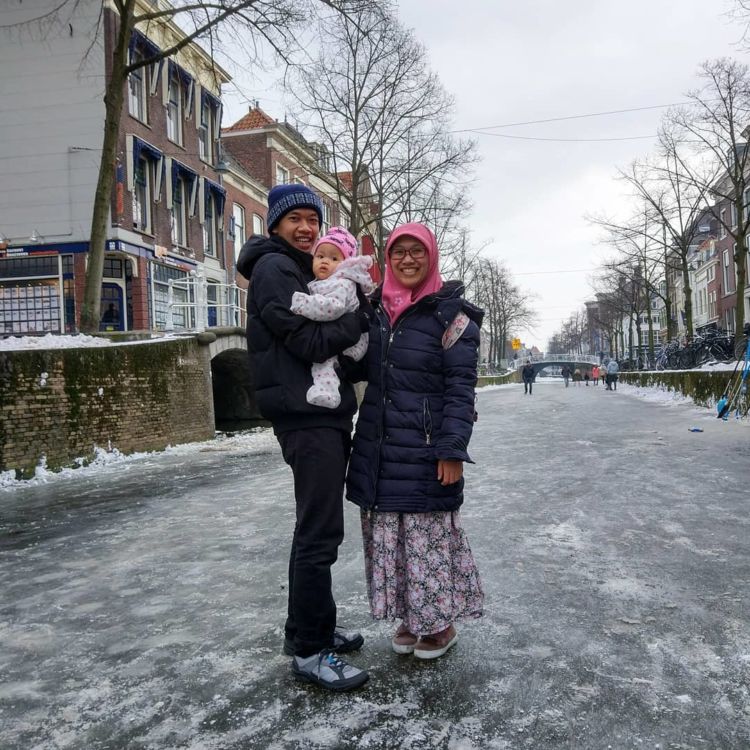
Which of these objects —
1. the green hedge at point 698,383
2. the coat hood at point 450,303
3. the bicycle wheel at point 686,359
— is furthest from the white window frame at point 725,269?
the coat hood at point 450,303

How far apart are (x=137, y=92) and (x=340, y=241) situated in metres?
21.3

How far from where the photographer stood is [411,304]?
286 cm

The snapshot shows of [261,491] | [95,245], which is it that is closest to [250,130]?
[95,245]

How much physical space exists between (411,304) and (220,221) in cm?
2536

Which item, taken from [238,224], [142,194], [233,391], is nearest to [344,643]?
[233,391]

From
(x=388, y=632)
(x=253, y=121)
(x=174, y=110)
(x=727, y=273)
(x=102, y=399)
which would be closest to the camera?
(x=388, y=632)

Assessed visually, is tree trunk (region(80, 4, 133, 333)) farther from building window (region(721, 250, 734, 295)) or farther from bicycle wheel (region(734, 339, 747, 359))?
building window (region(721, 250, 734, 295))

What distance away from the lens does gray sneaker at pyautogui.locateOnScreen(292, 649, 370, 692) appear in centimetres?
260

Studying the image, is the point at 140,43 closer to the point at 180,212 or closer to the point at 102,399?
the point at 180,212

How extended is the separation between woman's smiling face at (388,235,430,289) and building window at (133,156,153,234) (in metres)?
19.5

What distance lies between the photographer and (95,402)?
1021 centimetres

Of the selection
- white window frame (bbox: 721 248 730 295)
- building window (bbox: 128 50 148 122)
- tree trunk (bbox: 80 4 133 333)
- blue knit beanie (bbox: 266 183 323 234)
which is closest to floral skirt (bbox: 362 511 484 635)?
blue knit beanie (bbox: 266 183 323 234)

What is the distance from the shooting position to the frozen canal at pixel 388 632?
7.68ft

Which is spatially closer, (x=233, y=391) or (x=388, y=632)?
(x=388, y=632)
